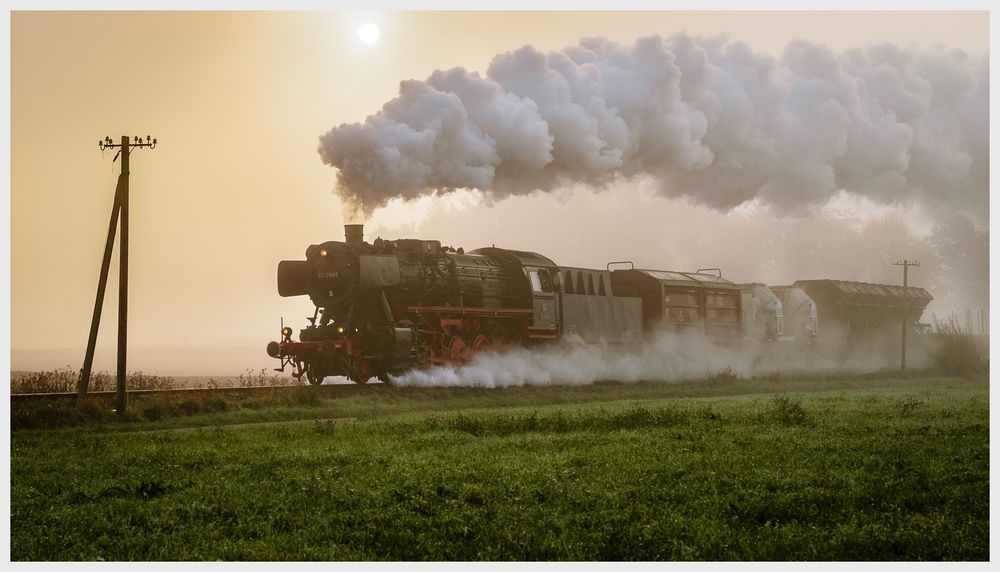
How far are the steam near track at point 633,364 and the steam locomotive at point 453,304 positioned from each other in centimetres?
29

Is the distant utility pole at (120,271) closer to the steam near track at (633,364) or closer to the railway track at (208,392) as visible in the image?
the railway track at (208,392)

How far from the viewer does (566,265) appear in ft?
88.7

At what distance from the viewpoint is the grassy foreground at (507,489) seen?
10461 mm

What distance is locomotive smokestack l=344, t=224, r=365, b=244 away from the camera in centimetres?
2172

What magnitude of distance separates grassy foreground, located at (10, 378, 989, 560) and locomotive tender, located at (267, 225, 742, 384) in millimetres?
3997

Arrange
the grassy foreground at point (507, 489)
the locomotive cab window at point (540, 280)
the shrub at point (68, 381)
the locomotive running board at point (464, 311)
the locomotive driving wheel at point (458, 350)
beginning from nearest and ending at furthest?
the grassy foreground at point (507, 489) < the shrub at point (68, 381) < the locomotive running board at point (464, 311) < the locomotive driving wheel at point (458, 350) < the locomotive cab window at point (540, 280)

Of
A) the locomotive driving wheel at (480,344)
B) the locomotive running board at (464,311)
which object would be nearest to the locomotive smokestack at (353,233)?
the locomotive running board at (464,311)

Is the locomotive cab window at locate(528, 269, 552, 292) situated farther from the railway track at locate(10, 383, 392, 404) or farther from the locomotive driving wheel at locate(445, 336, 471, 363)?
the railway track at locate(10, 383, 392, 404)

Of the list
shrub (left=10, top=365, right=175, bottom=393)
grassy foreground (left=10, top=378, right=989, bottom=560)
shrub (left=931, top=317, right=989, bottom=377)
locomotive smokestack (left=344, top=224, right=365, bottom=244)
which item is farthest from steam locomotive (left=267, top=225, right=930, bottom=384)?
shrub (left=931, top=317, right=989, bottom=377)

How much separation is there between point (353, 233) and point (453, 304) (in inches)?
126

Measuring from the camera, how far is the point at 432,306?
23.2 m

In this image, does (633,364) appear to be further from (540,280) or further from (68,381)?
(68,381)

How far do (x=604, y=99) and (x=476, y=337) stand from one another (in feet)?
Answer: 20.9

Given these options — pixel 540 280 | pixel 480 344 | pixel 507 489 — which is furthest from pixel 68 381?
pixel 507 489
